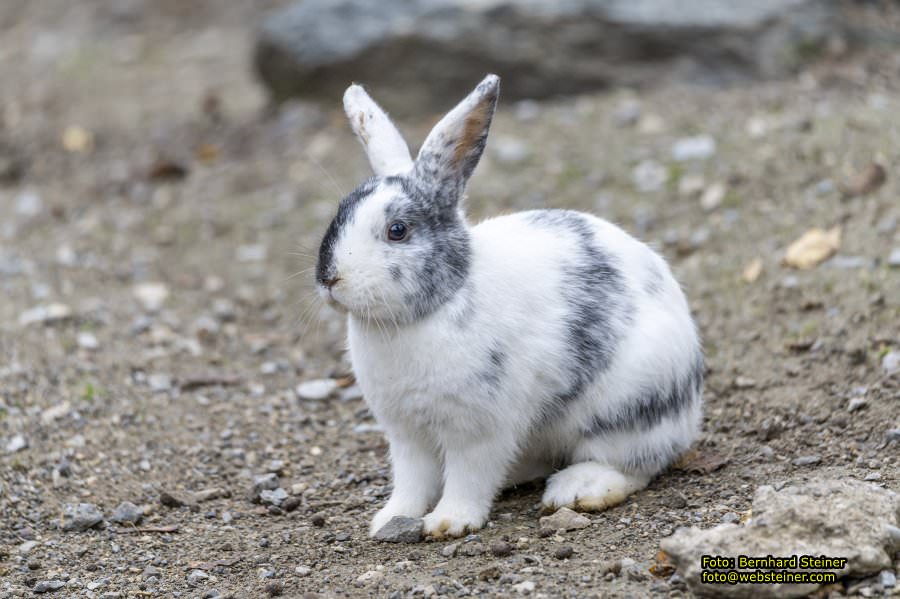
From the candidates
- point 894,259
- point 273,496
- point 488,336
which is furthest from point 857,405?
point 273,496

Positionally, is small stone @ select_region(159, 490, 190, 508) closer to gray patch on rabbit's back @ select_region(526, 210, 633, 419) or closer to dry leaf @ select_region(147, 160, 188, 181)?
gray patch on rabbit's back @ select_region(526, 210, 633, 419)

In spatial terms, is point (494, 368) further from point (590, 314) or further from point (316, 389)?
point (316, 389)

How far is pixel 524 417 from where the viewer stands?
4.54m

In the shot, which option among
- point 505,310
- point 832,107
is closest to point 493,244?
point 505,310

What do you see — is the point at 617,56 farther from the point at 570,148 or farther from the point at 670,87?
the point at 570,148

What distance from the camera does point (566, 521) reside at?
177 inches

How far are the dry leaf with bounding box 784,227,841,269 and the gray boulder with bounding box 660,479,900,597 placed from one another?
282 cm

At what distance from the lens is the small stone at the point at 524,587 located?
3.96 meters

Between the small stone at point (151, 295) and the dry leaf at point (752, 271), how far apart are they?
146 inches

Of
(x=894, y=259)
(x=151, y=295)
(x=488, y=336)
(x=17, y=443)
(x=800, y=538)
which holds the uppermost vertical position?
(x=488, y=336)

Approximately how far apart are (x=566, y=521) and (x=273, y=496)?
4.65ft

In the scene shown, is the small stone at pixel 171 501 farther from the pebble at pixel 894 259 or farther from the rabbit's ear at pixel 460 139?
the pebble at pixel 894 259

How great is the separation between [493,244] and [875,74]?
18.0ft

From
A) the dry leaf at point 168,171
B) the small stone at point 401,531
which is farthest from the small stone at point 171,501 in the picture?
the dry leaf at point 168,171
